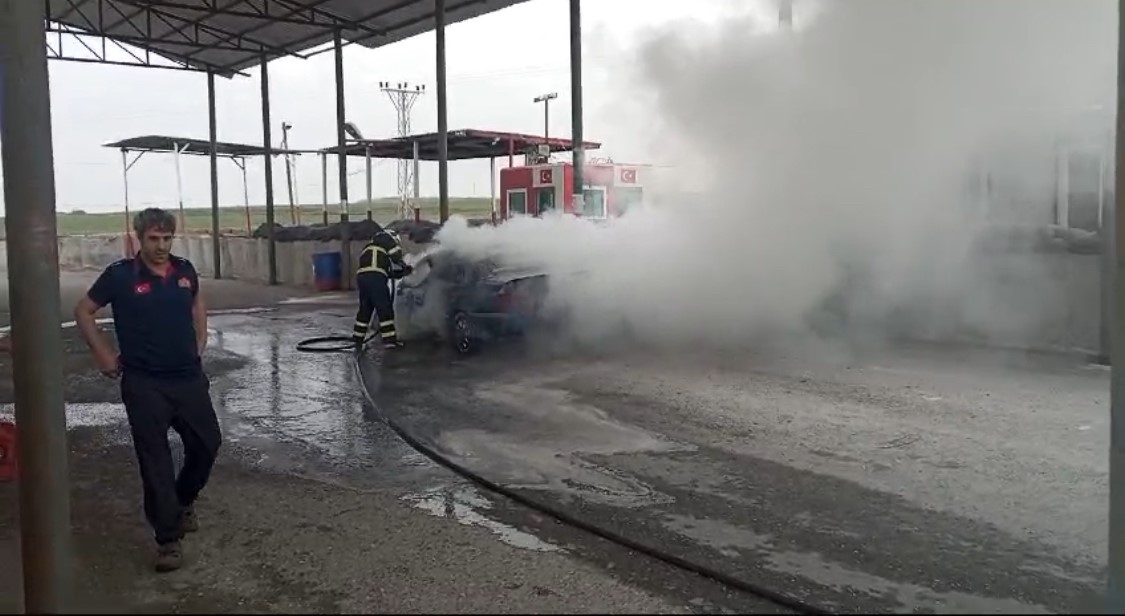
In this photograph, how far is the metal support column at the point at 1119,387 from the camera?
331 centimetres

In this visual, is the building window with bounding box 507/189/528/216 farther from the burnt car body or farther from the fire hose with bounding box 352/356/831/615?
the fire hose with bounding box 352/356/831/615

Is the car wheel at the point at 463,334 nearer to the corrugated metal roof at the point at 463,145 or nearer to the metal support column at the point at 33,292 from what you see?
the metal support column at the point at 33,292

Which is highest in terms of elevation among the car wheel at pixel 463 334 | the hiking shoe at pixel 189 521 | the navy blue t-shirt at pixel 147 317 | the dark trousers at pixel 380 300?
the navy blue t-shirt at pixel 147 317

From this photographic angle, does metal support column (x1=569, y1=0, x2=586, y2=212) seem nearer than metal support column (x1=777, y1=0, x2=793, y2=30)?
No

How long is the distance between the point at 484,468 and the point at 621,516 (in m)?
1.33

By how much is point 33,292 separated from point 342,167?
693 inches

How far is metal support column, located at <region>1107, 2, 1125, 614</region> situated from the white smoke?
6146mm

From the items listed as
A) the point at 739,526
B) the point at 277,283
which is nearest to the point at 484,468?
the point at 739,526

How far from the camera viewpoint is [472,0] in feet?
57.0

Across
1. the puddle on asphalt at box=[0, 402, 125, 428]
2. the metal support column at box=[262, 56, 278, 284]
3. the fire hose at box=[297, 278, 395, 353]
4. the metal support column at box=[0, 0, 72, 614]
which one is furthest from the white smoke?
the metal support column at box=[262, 56, 278, 284]

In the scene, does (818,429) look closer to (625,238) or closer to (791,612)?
(791,612)

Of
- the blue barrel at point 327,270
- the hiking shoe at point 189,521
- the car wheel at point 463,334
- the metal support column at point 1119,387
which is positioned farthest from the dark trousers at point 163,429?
the blue barrel at point 327,270

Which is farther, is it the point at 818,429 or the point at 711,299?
the point at 711,299

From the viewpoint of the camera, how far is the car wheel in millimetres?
10984
